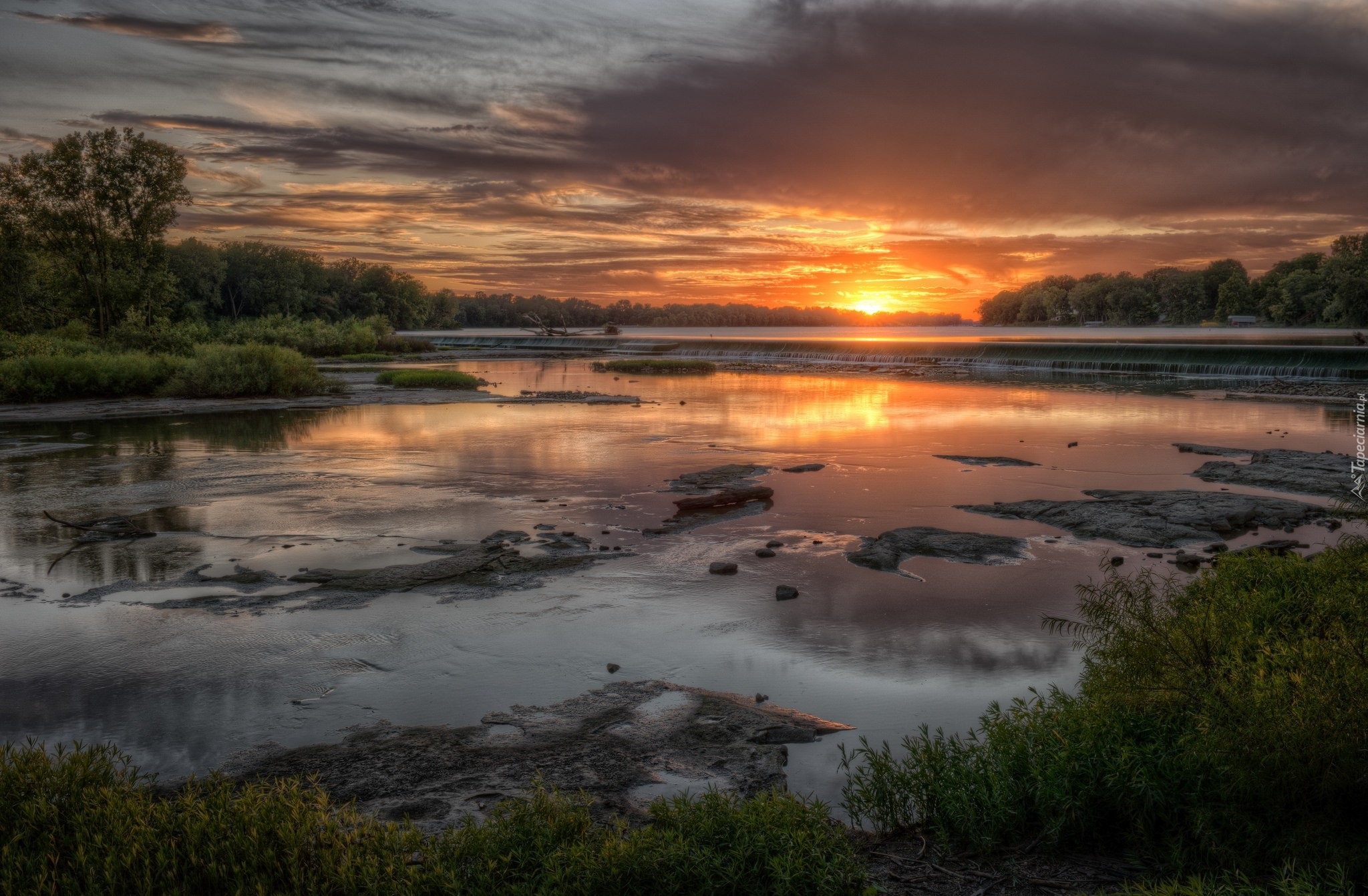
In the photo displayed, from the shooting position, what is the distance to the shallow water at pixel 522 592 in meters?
6.99

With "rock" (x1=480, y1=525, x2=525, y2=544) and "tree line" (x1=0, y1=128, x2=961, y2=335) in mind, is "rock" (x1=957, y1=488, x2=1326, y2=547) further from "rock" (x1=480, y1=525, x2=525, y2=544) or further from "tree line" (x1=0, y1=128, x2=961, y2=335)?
"tree line" (x1=0, y1=128, x2=961, y2=335)

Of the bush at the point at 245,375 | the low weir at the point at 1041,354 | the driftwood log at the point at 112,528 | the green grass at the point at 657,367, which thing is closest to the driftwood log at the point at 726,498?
the driftwood log at the point at 112,528

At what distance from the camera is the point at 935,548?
37.4 ft

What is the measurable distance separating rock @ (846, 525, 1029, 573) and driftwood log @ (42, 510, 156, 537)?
10343 millimetres

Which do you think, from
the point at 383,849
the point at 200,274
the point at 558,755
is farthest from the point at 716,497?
the point at 200,274

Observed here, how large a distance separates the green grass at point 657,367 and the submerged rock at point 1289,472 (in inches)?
1485

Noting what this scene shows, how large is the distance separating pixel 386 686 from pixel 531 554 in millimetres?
4093

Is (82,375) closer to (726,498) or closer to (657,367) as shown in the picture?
(726,498)

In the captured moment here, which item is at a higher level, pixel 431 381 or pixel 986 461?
pixel 431 381

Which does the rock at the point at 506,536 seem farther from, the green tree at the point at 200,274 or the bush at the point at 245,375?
the green tree at the point at 200,274

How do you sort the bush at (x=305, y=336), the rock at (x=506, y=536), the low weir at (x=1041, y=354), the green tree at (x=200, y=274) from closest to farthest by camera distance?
the rock at (x=506, y=536) → the low weir at (x=1041, y=354) → the bush at (x=305, y=336) → the green tree at (x=200, y=274)

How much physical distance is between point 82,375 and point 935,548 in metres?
33.0

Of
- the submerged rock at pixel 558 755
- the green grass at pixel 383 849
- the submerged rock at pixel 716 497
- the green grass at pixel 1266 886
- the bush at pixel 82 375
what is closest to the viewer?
the green grass at pixel 1266 886

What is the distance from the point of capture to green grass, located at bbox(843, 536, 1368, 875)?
4.11 metres
